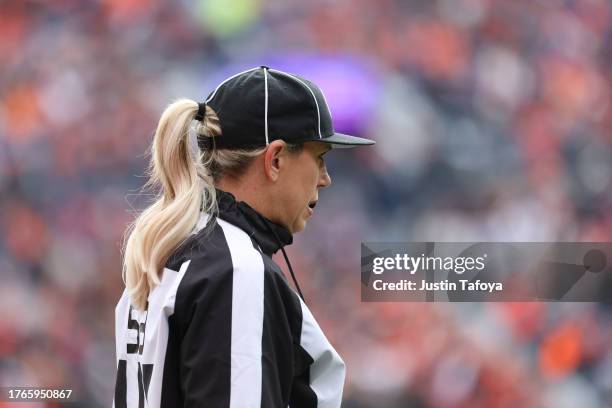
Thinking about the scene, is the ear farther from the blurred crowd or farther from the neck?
the blurred crowd

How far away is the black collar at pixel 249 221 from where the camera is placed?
127cm

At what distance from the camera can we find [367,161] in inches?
107

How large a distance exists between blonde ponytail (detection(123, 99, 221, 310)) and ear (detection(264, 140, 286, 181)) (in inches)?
3.6

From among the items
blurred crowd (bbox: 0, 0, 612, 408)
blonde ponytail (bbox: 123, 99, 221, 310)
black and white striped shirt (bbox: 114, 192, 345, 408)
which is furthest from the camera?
blurred crowd (bbox: 0, 0, 612, 408)

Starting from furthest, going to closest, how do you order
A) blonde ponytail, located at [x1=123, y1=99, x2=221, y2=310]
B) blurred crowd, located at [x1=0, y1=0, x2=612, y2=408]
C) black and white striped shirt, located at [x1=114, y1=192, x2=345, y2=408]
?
blurred crowd, located at [x1=0, y1=0, x2=612, y2=408] < blonde ponytail, located at [x1=123, y1=99, x2=221, y2=310] < black and white striped shirt, located at [x1=114, y1=192, x2=345, y2=408]

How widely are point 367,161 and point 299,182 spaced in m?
1.40

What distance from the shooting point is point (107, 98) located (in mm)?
2793

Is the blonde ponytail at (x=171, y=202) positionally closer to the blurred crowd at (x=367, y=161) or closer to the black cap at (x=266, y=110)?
the black cap at (x=266, y=110)

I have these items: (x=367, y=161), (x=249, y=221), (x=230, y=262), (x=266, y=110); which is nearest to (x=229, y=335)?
(x=230, y=262)

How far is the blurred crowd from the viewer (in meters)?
2.67

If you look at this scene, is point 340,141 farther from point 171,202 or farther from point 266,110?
point 171,202

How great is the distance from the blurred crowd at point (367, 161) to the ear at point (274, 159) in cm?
140

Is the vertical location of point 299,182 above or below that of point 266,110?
below

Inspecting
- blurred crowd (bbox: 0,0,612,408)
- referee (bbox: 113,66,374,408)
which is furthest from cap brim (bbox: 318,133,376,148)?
blurred crowd (bbox: 0,0,612,408)
